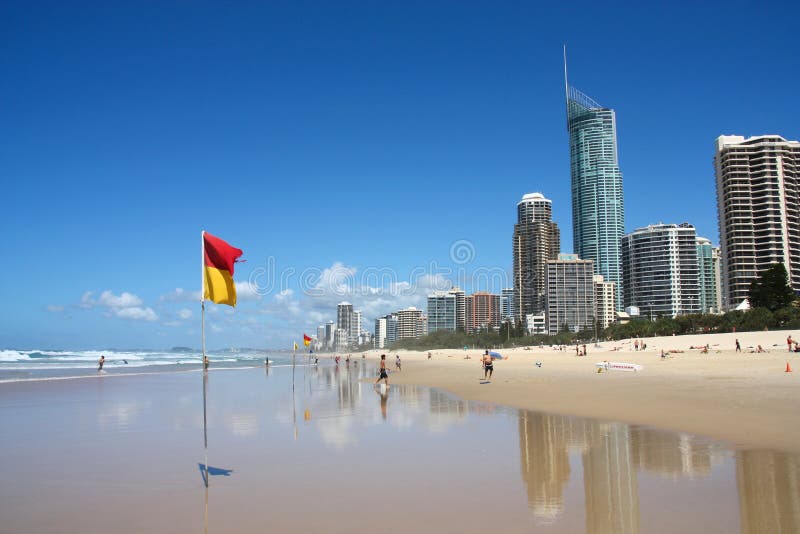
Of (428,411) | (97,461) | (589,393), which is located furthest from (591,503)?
(589,393)

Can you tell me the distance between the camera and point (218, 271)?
33.3ft

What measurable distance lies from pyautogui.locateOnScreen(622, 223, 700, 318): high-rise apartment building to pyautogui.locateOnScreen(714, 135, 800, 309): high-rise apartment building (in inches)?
1365

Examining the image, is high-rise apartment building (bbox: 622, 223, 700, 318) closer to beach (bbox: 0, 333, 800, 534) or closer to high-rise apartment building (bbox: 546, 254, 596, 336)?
high-rise apartment building (bbox: 546, 254, 596, 336)

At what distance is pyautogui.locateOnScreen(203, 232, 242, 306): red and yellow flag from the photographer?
9914mm

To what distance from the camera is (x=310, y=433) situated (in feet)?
46.5

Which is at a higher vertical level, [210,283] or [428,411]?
[210,283]

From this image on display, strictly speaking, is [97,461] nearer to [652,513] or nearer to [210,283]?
[210,283]

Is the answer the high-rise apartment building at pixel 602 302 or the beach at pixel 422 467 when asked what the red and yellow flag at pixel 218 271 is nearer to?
the beach at pixel 422 467

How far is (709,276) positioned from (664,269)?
32655 millimetres

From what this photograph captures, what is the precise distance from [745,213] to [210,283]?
494 ft

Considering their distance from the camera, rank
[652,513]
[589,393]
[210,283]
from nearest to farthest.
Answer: [652,513] < [210,283] < [589,393]

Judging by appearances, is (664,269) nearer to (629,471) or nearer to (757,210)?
(757,210)

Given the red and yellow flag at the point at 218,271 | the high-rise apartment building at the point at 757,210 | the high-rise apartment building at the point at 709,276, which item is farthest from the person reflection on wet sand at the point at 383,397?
the high-rise apartment building at the point at 709,276

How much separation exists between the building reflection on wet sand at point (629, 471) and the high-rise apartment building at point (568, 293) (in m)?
171
